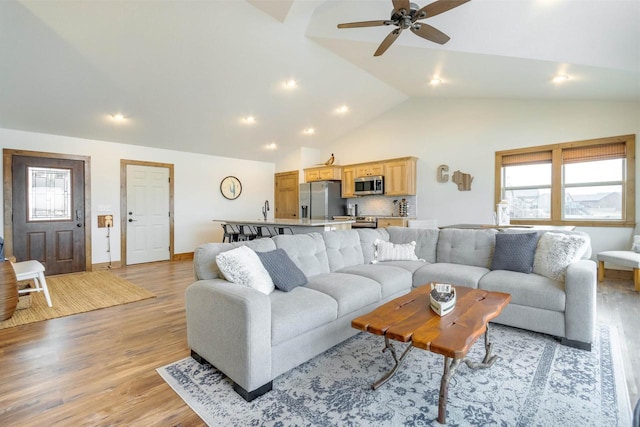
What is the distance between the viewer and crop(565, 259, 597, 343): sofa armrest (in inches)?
93.0

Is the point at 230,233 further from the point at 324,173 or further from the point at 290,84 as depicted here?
the point at 290,84

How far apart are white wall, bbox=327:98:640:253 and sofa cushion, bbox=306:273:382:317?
3984mm

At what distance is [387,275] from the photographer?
9.68 feet

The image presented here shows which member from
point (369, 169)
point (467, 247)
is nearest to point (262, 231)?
point (369, 169)

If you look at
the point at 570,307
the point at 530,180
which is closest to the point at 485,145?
the point at 530,180

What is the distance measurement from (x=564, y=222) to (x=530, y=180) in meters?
0.86

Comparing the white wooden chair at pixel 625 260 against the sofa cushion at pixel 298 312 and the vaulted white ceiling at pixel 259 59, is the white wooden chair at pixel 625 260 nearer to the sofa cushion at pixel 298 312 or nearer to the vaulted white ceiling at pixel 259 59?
the vaulted white ceiling at pixel 259 59

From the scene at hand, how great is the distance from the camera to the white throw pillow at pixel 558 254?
106 inches

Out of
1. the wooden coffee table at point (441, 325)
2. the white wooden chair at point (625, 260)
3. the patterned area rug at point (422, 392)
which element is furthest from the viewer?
the white wooden chair at point (625, 260)

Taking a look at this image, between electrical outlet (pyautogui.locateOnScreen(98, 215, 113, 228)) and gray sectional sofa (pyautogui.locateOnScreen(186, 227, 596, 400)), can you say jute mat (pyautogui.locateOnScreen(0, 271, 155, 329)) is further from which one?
gray sectional sofa (pyautogui.locateOnScreen(186, 227, 596, 400))

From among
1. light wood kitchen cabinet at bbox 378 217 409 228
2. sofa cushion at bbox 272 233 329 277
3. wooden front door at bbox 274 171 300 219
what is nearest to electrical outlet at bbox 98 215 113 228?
wooden front door at bbox 274 171 300 219

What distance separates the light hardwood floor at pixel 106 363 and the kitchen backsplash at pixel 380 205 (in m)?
3.45

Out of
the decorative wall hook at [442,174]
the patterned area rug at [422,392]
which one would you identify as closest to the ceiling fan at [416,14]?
the patterned area rug at [422,392]

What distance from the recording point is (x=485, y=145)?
562 centimetres
